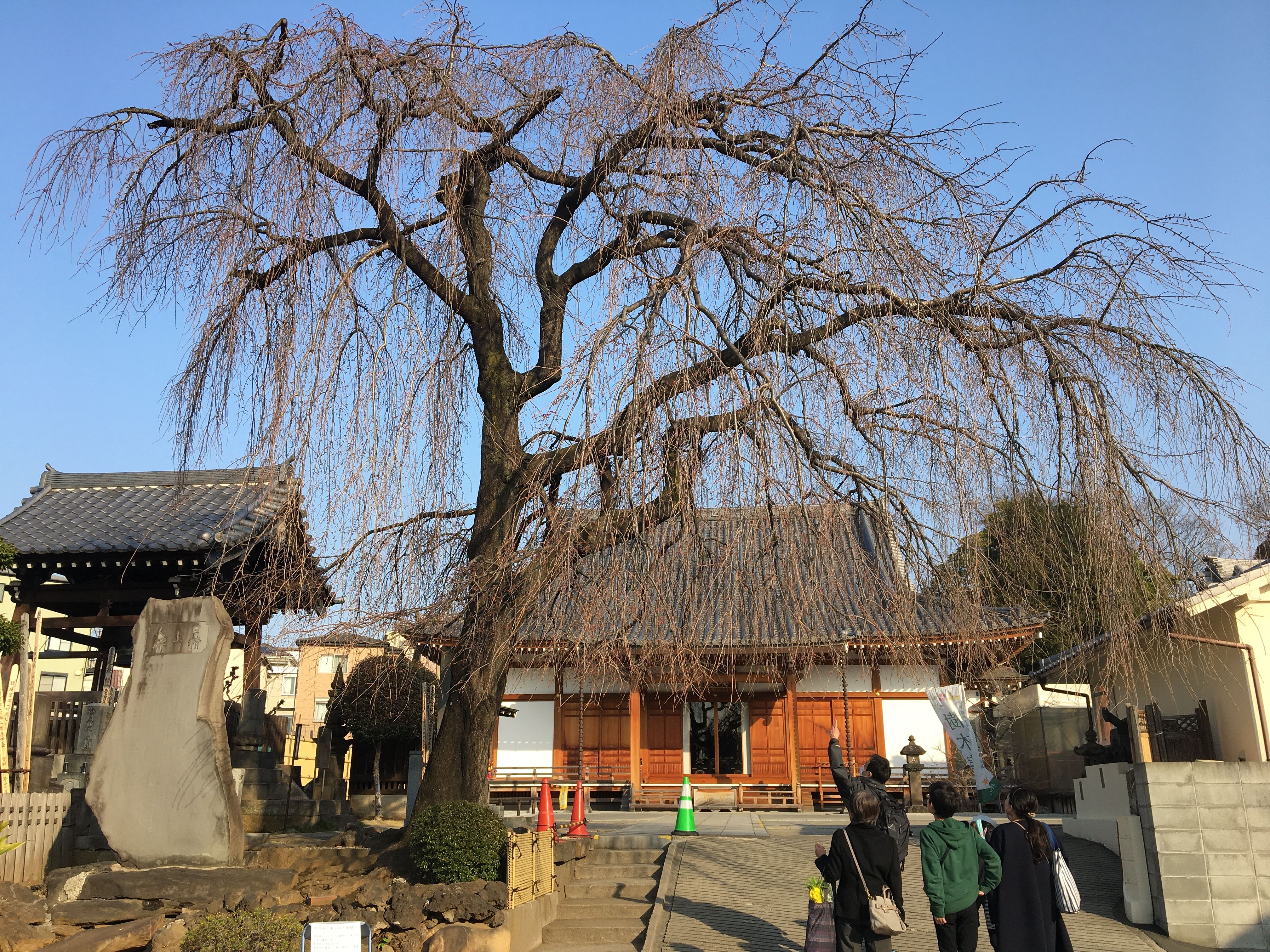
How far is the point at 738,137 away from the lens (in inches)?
290

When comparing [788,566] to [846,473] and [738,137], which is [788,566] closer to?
[846,473]

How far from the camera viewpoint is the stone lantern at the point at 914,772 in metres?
15.1

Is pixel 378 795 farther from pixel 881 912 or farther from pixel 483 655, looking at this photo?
pixel 881 912

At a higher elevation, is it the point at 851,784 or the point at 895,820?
the point at 851,784

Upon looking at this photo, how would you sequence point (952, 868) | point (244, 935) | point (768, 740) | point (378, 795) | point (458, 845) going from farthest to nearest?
point (768, 740) < point (378, 795) < point (458, 845) < point (244, 935) < point (952, 868)

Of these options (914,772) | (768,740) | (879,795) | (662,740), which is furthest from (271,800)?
(768,740)

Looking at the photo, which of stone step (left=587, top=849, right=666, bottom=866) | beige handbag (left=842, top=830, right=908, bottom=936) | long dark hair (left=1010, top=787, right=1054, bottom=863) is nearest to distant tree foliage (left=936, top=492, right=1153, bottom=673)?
long dark hair (left=1010, top=787, right=1054, bottom=863)

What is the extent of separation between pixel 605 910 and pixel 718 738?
1044 centimetres

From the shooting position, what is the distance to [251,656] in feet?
42.3

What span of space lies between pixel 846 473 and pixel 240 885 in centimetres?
570

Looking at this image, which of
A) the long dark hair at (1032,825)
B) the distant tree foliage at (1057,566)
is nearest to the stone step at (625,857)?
the long dark hair at (1032,825)

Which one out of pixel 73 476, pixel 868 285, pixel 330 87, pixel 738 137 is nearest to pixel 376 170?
pixel 330 87

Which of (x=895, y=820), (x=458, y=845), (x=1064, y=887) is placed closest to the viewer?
(x=1064, y=887)

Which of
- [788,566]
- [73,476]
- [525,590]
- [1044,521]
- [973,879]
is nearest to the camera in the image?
[973,879]
